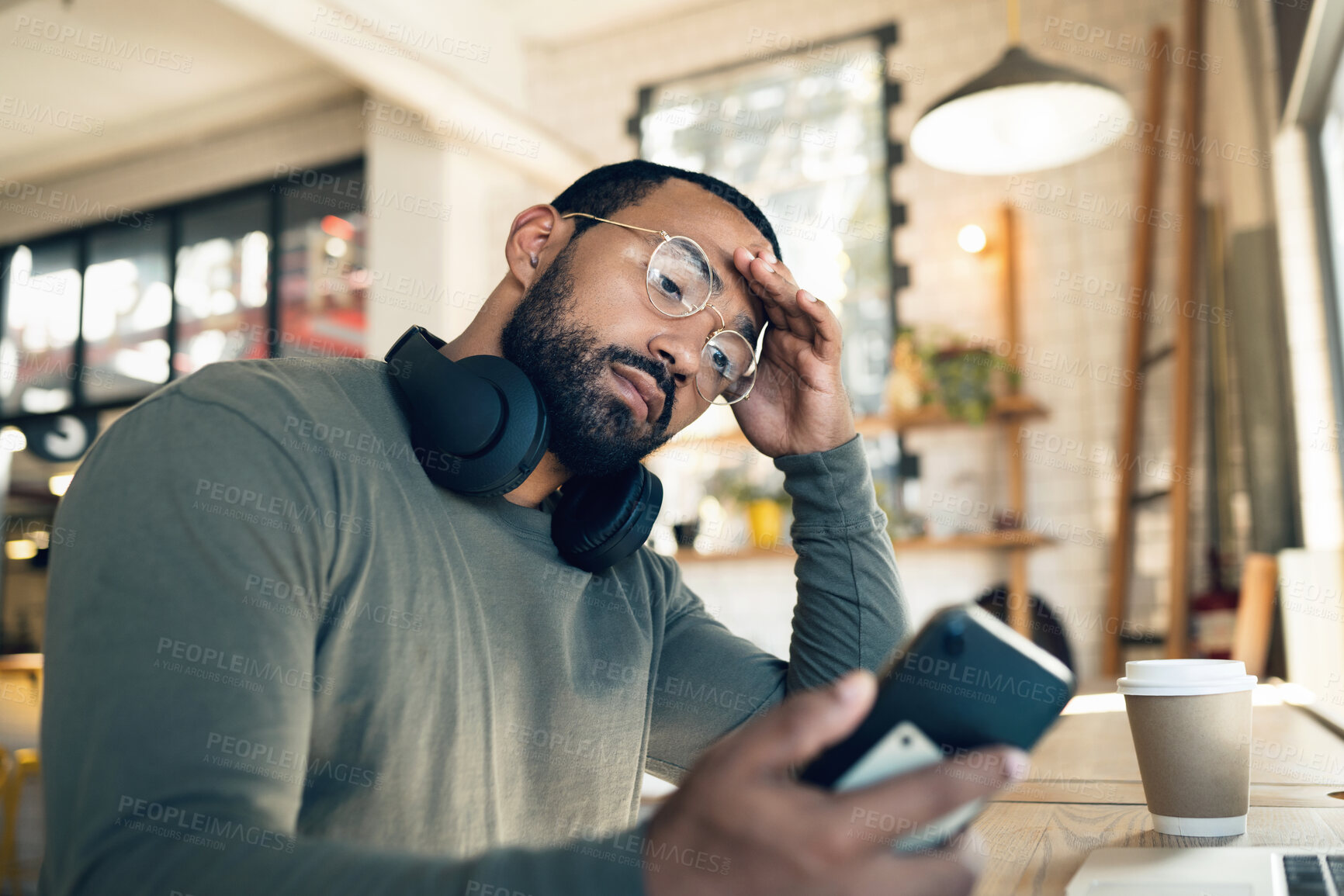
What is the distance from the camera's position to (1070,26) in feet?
15.5

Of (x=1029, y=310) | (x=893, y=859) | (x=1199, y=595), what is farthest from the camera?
(x=1029, y=310)

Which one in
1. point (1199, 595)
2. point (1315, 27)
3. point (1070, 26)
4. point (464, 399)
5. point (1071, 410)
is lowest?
point (1199, 595)

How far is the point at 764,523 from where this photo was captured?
4.83m

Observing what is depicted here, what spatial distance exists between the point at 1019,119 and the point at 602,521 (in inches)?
93.9

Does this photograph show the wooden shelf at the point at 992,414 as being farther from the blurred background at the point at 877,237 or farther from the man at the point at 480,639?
the man at the point at 480,639

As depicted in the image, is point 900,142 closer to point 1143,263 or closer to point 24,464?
point 1143,263

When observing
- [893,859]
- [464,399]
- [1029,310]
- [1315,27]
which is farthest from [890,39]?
[893,859]

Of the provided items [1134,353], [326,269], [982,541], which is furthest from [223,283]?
[1134,353]

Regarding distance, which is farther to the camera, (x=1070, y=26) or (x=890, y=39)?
(x=890, y=39)

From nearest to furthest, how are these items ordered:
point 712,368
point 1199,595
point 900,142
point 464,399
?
point 464,399
point 712,368
point 1199,595
point 900,142

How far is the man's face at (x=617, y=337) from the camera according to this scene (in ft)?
4.00

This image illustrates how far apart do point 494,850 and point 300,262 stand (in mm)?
6008

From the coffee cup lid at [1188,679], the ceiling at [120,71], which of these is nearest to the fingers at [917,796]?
the coffee cup lid at [1188,679]

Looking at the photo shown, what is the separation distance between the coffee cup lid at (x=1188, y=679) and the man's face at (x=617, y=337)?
0.62 metres
